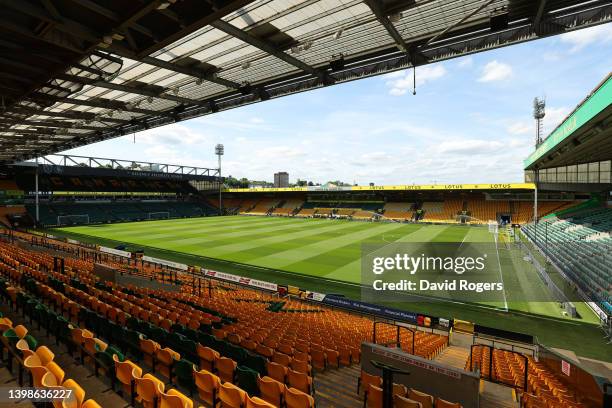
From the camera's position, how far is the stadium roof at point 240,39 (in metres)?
4.81

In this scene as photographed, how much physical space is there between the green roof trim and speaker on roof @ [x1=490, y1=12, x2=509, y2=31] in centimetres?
523

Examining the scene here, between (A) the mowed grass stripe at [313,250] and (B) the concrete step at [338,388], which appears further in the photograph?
(A) the mowed grass stripe at [313,250]

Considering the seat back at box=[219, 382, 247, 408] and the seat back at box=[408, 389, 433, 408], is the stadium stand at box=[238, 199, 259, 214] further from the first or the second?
the seat back at box=[219, 382, 247, 408]

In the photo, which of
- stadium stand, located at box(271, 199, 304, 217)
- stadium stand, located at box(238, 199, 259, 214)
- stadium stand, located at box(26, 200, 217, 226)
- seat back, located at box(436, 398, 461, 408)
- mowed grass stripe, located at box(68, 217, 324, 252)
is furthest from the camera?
stadium stand, located at box(238, 199, 259, 214)

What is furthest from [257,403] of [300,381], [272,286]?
[272,286]

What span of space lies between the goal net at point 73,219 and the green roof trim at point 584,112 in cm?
5981

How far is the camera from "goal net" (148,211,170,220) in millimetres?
61166

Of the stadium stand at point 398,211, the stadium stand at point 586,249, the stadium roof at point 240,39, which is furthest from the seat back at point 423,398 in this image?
the stadium stand at point 398,211

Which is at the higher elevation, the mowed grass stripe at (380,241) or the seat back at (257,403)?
the seat back at (257,403)

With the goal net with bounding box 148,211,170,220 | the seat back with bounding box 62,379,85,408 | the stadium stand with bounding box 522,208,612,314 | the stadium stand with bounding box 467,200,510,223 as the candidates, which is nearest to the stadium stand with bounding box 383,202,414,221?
the stadium stand with bounding box 467,200,510,223

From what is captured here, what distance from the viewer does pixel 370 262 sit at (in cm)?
2464

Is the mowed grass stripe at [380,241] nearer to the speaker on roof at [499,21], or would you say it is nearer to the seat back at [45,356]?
the speaker on roof at [499,21]

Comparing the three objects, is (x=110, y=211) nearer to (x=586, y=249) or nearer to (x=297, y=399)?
(x=297, y=399)

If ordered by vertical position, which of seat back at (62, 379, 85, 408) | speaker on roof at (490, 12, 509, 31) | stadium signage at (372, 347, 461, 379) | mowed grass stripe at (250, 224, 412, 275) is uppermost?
speaker on roof at (490, 12, 509, 31)
